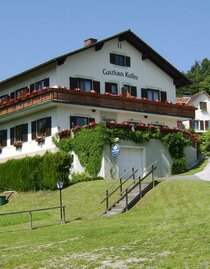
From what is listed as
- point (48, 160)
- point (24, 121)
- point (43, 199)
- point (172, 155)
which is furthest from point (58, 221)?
point (24, 121)

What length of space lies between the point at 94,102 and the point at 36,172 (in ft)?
25.6

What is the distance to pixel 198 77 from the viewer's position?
455 feet

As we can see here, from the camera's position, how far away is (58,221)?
23109 millimetres

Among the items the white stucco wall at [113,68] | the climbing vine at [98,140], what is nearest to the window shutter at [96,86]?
the white stucco wall at [113,68]

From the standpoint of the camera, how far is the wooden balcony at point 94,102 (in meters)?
37.8

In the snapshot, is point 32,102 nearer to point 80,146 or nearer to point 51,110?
point 51,110

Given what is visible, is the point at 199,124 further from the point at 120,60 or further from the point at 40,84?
the point at 40,84

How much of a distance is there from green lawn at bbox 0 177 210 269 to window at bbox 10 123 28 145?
13448 mm

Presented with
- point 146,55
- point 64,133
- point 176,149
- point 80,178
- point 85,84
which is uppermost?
point 146,55

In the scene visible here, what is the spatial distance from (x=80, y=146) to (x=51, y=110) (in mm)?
5226

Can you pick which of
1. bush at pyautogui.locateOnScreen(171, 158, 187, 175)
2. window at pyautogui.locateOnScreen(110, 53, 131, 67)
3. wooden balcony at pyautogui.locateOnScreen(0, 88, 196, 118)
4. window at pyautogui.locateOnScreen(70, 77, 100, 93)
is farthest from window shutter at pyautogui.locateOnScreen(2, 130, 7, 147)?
bush at pyautogui.locateOnScreen(171, 158, 187, 175)

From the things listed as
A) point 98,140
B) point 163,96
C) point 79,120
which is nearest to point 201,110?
point 163,96

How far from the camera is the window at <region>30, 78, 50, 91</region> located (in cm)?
4100

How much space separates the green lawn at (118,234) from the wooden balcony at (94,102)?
33.1 feet
